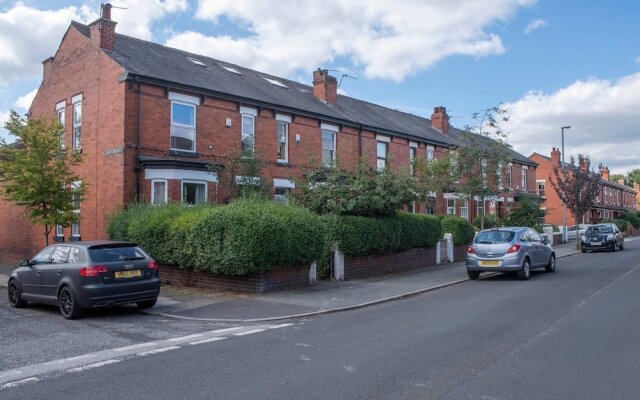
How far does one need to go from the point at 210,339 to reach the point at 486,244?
34.5ft

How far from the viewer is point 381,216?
18266 mm

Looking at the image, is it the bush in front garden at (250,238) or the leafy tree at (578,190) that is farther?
the leafy tree at (578,190)

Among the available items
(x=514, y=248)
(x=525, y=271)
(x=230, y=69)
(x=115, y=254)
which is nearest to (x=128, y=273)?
(x=115, y=254)

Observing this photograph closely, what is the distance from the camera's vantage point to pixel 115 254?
10891mm

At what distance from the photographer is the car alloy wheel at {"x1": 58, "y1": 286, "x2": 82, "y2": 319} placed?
10359 mm

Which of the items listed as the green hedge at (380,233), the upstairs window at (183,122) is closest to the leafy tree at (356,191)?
the green hedge at (380,233)

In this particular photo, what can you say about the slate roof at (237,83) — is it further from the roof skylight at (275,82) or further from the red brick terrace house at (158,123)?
the roof skylight at (275,82)

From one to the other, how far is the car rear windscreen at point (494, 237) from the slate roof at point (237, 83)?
383 inches

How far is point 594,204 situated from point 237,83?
51625 mm

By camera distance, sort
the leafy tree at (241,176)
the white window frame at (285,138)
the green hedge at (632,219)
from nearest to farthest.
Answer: the leafy tree at (241,176) < the white window frame at (285,138) < the green hedge at (632,219)

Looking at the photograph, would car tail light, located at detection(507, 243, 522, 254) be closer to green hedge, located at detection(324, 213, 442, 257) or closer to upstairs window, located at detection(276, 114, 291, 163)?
green hedge, located at detection(324, 213, 442, 257)

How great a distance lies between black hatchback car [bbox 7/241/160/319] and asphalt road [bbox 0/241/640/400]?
1218 mm

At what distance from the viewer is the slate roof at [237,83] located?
19.7 m

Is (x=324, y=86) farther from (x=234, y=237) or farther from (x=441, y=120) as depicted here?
(x=234, y=237)
